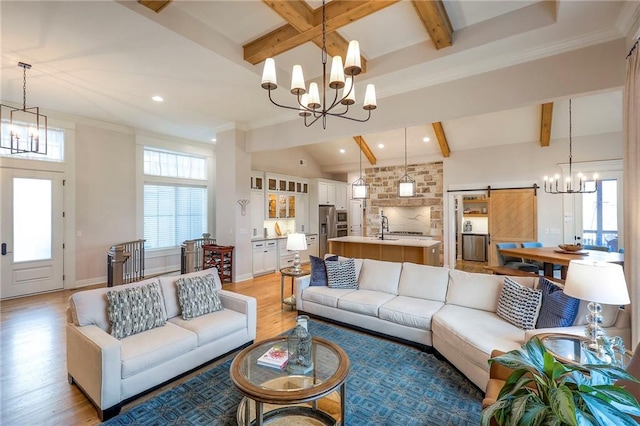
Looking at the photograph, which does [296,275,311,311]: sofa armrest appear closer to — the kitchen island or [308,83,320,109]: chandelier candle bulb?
the kitchen island

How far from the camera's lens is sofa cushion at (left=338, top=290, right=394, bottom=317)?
353cm

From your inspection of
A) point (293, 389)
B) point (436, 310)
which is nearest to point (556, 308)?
point (436, 310)

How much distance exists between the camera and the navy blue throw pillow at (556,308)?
2.47 m

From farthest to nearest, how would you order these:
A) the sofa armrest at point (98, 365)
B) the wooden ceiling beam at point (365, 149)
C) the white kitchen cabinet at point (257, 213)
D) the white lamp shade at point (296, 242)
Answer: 1. the wooden ceiling beam at point (365, 149)
2. the white kitchen cabinet at point (257, 213)
3. the white lamp shade at point (296, 242)
4. the sofa armrest at point (98, 365)

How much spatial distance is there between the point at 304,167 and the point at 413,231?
3.97 metres

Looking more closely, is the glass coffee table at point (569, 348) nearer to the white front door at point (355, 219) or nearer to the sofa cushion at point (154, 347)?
the sofa cushion at point (154, 347)

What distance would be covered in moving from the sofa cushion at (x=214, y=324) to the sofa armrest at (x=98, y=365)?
68 cm

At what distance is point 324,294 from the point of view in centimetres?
397

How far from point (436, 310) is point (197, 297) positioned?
2.65m

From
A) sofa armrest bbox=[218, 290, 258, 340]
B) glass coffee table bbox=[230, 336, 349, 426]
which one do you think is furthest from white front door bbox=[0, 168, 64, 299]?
glass coffee table bbox=[230, 336, 349, 426]

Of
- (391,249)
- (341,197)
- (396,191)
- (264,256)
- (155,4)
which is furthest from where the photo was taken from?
(341,197)

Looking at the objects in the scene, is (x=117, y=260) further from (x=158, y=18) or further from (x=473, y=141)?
(x=473, y=141)

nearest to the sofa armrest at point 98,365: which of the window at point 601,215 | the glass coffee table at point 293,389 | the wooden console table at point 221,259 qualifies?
the glass coffee table at point 293,389

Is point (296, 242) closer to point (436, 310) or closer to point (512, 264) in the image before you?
point (436, 310)
